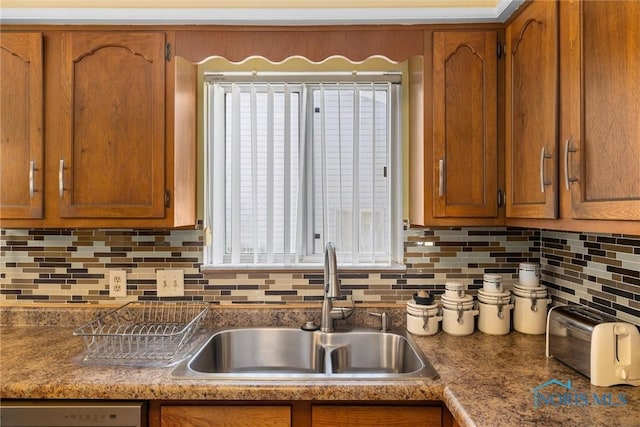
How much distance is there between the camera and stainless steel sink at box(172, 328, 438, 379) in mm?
1649

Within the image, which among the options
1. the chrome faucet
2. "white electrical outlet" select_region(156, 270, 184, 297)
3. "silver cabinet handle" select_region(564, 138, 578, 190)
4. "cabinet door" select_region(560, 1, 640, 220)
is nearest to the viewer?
"cabinet door" select_region(560, 1, 640, 220)

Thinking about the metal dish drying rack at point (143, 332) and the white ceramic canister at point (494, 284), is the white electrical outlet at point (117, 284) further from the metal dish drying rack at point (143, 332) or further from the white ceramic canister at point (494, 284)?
the white ceramic canister at point (494, 284)

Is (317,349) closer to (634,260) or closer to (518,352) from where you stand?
(518,352)

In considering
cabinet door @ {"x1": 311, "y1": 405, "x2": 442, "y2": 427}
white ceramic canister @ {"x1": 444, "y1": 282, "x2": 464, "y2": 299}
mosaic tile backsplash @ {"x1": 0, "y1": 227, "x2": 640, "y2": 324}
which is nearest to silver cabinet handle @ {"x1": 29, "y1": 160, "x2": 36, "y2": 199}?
mosaic tile backsplash @ {"x1": 0, "y1": 227, "x2": 640, "y2": 324}

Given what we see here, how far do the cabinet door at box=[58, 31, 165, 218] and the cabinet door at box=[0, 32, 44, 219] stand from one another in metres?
0.10

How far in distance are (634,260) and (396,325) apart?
898 millimetres

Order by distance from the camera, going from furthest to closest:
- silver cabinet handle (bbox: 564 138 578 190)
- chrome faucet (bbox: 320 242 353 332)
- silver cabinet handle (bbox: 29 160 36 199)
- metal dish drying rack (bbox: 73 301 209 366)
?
chrome faucet (bbox: 320 242 353 332) → silver cabinet handle (bbox: 29 160 36 199) → metal dish drying rack (bbox: 73 301 209 366) → silver cabinet handle (bbox: 564 138 578 190)

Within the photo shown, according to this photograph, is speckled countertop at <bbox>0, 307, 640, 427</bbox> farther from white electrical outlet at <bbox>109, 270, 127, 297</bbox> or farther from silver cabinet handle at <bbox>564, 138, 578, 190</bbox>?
silver cabinet handle at <bbox>564, 138, 578, 190</bbox>

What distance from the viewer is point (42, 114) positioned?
1.53 m

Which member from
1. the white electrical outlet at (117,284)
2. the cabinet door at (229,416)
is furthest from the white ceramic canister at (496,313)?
the white electrical outlet at (117,284)

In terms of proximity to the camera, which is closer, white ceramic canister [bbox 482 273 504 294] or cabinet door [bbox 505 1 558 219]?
cabinet door [bbox 505 1 558 219]

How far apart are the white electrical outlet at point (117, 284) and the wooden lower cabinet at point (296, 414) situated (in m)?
0.75

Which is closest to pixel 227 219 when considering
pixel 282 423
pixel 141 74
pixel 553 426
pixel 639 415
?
pixel 141 74

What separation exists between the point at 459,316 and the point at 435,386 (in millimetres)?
517
